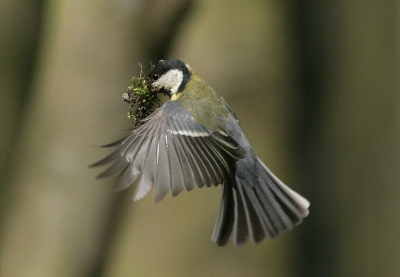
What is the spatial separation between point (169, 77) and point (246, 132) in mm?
1384

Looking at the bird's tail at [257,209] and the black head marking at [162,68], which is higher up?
the black head marking at [162,68]

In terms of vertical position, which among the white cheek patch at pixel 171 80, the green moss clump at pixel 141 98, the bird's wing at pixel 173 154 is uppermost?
the white cheek patch at pixel 171 80

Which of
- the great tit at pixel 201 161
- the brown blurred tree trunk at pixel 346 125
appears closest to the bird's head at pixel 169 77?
the great tit at pixel 201 161

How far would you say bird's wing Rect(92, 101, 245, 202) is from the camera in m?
1.41

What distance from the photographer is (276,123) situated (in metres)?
3.10

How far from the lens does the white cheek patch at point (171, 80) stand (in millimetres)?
1680

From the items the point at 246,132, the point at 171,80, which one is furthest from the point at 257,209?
the point at 246,132

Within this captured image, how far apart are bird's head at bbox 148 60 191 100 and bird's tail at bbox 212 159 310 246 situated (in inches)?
17.2

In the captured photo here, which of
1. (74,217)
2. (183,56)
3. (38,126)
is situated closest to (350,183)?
(183,56)

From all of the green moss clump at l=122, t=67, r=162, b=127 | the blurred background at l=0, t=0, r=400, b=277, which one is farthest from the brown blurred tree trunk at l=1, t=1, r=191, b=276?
the green moss clump at l=122, t=67, r=162, b=127

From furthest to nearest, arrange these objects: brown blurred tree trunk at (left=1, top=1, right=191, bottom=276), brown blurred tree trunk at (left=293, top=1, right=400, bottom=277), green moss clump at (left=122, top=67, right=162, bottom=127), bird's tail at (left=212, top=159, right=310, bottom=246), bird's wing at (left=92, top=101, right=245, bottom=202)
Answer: brown blurred tree trunk at (left=293, top=1, right=400, bottom=277) < brown blurred tree trunk at (left=1, top=1, right=191, bottom=276) < bird's tail at (left=212, top=159, right=310, bottom=246) < green moss clump at (left=122, top=67, right=162, bottom=127) < bird's wing at (left=92, top=101, right=245, bottom=202)

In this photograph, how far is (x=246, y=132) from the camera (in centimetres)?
305

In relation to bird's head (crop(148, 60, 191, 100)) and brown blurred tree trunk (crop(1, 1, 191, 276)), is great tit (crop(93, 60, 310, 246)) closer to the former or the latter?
bird's head (crop(148, 60, 191, 100))

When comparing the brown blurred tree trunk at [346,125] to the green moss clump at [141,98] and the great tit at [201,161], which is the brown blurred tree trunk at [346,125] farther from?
the green moss clump at [141,98]
